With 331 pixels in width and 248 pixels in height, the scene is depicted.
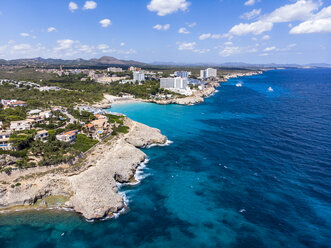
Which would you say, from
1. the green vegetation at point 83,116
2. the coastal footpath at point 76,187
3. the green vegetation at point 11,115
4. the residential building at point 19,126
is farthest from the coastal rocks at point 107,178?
the green vegetation at point 11,115

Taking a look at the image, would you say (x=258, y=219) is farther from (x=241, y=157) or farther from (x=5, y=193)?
(x=5, y=193)

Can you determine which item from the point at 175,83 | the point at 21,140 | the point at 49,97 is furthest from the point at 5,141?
the point at 175,83

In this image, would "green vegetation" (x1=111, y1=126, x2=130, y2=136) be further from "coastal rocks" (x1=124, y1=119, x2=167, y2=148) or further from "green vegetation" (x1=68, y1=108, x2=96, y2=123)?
"green vegetation" (x1=68, y1=108, x2=96, y2=123)

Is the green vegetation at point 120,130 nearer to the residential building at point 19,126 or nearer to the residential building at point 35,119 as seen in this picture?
the residential building at point 35,119

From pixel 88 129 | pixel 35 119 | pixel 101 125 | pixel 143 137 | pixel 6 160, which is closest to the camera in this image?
pixel 6 160

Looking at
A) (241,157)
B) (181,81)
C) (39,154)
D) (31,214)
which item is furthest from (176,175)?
(181,81)

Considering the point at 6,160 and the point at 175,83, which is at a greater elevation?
the point at 175,83

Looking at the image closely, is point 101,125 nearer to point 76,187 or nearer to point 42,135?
point 42,135
